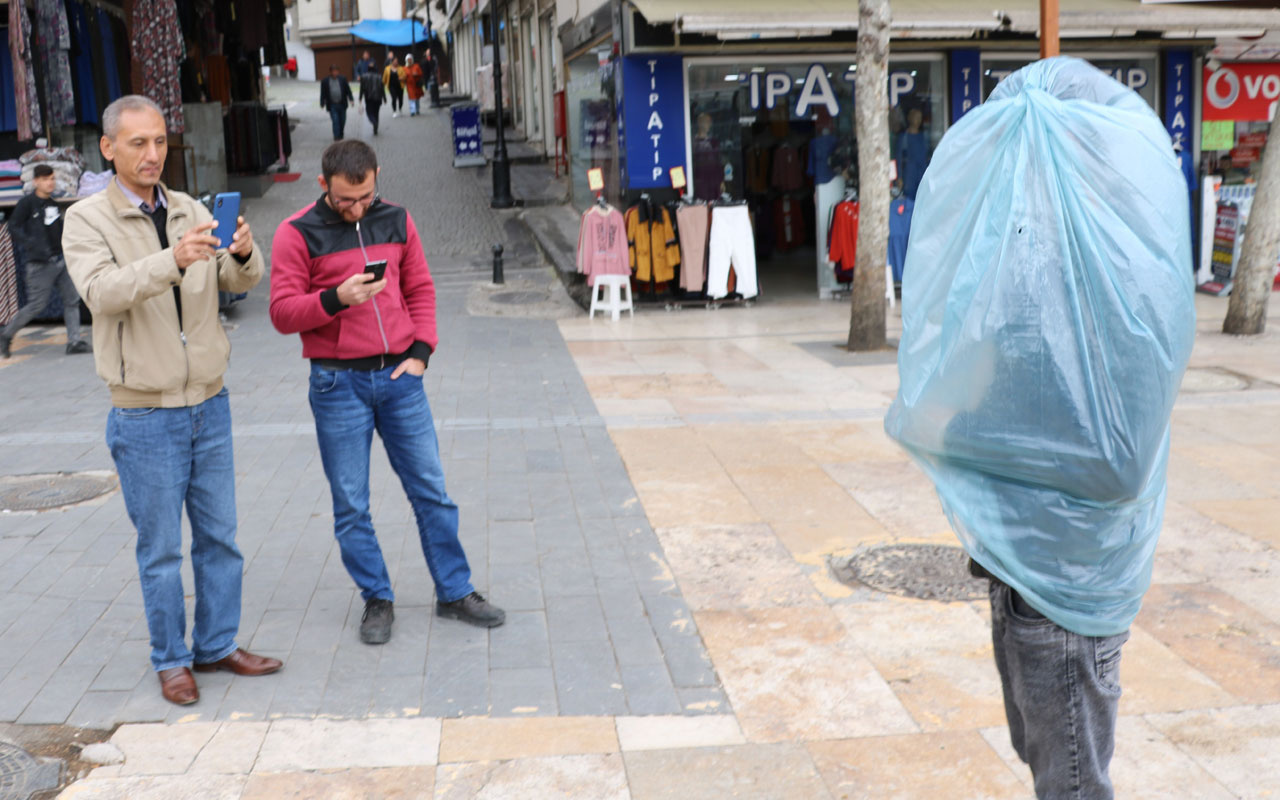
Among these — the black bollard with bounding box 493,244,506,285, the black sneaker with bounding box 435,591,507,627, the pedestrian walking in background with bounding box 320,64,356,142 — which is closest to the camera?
the black sneaker with bounding box 435,591,507,627

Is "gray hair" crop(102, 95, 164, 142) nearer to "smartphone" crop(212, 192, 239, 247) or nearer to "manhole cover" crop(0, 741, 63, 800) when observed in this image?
"smartphone" crop(212, 192, 239, 247)

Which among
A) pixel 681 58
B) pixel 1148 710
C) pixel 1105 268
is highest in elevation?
pixel 681 58

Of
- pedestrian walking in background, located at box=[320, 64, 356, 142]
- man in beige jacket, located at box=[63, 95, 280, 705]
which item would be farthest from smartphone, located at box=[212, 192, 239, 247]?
pedestrian walking in background, located at box=[320, 64, 356, 142]

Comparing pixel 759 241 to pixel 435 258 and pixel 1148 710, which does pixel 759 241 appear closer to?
pixel 435 258

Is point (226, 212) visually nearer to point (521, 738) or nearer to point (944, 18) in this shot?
point (521, 738)

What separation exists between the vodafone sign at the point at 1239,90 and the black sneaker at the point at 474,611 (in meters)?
13.6

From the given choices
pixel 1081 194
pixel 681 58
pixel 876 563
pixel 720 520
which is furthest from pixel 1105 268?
pixel 681 58

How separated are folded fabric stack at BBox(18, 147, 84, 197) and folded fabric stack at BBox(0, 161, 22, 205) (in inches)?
4.4

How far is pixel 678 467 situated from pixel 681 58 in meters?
8.13

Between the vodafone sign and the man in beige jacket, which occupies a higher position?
the vodafone sign

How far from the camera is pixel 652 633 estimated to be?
179 inches

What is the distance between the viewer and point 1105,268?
7.29ft

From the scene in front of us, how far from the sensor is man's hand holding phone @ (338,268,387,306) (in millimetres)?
4043

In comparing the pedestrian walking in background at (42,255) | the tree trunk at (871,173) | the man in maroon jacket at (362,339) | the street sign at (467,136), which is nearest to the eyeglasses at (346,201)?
the man in maroon jacket at (362,339)
